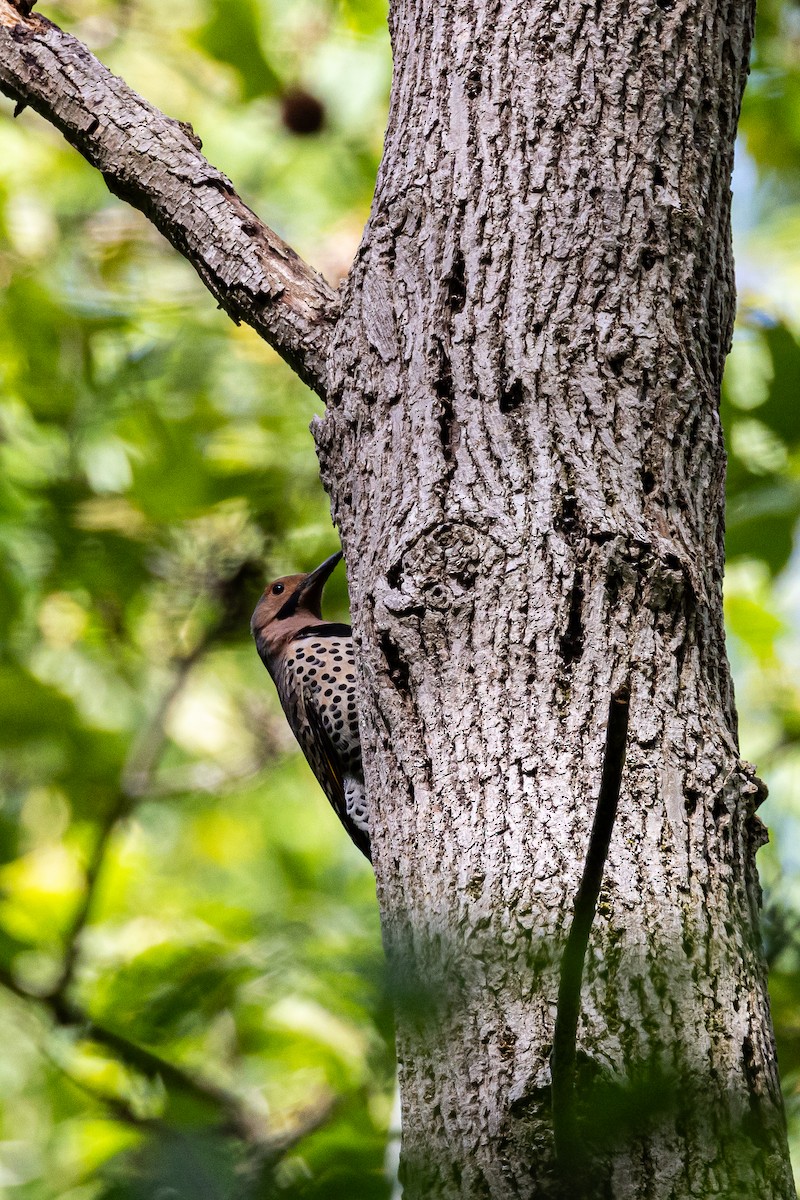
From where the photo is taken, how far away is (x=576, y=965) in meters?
1.16

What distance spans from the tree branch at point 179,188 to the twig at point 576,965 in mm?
1243

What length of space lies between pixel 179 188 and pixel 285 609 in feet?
7.69

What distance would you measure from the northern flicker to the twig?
2.76 meters

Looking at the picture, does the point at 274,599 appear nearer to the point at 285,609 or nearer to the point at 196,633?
the point at 285,609

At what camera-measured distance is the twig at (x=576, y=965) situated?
3.58 ft

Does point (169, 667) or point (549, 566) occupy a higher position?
point (169, 667)

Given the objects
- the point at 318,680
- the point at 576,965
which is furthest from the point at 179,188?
the point at 318,680

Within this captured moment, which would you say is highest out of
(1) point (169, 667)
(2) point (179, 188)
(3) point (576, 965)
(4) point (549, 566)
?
(1) point (169, 667)

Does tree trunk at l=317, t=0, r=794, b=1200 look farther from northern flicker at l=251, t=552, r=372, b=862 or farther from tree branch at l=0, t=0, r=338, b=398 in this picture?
northern flicker at l=251, t=552, r=372, b=862

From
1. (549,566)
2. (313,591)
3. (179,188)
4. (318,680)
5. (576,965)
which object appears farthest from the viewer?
(313,591)

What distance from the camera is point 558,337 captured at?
1.88 metres

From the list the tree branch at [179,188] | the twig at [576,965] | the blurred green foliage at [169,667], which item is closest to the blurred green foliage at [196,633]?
the blurred green foliage at [169,667]

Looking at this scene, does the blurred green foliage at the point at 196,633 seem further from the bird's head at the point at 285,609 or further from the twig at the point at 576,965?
the twig at the point at 576,965

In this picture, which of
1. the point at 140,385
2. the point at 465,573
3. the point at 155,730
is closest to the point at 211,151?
the point at 140,385
